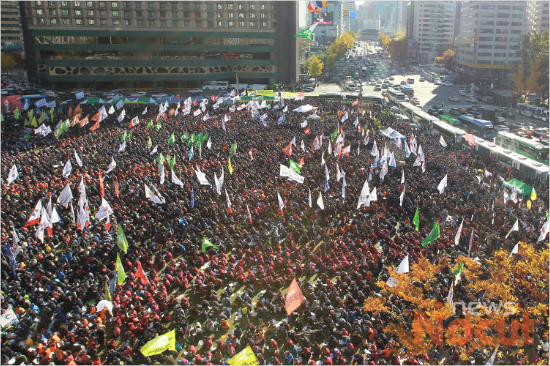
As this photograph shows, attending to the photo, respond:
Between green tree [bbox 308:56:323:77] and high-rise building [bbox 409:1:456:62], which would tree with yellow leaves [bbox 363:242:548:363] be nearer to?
green tree [bbox 308:56:323:77]

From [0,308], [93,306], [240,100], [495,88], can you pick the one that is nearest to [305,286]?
[93,306]

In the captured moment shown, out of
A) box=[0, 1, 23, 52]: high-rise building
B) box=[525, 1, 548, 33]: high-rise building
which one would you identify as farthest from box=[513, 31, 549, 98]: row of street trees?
box=[0, 1, 23, 52]: high-rise building

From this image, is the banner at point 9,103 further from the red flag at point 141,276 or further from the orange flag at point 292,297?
the orange flag at point 292,297

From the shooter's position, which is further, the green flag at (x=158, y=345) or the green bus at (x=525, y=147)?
the green bus at (x=525, y=147)

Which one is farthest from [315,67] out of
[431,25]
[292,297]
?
[292,297]

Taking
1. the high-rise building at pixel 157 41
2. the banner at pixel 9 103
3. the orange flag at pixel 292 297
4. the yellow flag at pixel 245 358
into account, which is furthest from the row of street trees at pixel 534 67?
the yellow flag at pixel 245 358

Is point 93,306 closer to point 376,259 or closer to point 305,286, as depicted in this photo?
point 305,286
